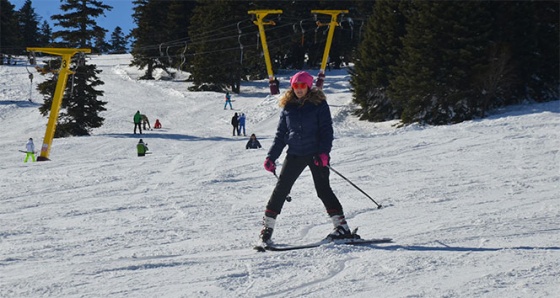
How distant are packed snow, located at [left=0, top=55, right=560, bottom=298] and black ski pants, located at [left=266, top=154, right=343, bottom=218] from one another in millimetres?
458

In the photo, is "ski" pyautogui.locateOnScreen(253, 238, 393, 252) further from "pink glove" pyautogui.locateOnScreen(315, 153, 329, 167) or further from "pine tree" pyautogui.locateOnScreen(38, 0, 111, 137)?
"pine tree" pyautogui.locateOnScreen(38, 0, 111, 137)

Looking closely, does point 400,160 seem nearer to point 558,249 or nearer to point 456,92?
point 558,249

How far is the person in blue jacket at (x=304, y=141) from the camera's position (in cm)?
525

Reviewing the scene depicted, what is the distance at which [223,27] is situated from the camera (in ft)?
154

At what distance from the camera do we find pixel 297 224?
6.72 meters

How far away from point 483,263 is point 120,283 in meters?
2.78

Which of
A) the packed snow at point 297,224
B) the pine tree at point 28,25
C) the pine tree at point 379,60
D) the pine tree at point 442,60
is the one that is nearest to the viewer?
the packed snow at point 297,224

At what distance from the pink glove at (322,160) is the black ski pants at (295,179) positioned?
10cm

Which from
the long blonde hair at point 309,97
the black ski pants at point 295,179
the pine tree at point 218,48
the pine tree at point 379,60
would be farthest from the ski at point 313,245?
the pine tree at point 218,48

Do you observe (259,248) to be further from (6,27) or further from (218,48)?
(6,27)

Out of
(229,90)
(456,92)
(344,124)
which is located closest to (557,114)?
(456,92)

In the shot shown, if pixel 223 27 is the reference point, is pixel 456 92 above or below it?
below

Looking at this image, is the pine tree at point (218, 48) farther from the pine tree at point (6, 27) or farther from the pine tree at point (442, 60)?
the pine tree at point (6, 27)

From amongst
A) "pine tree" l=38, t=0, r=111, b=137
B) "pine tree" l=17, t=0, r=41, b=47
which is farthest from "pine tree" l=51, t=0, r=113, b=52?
"pine tree" l=17, t=0, r=41, b=47
